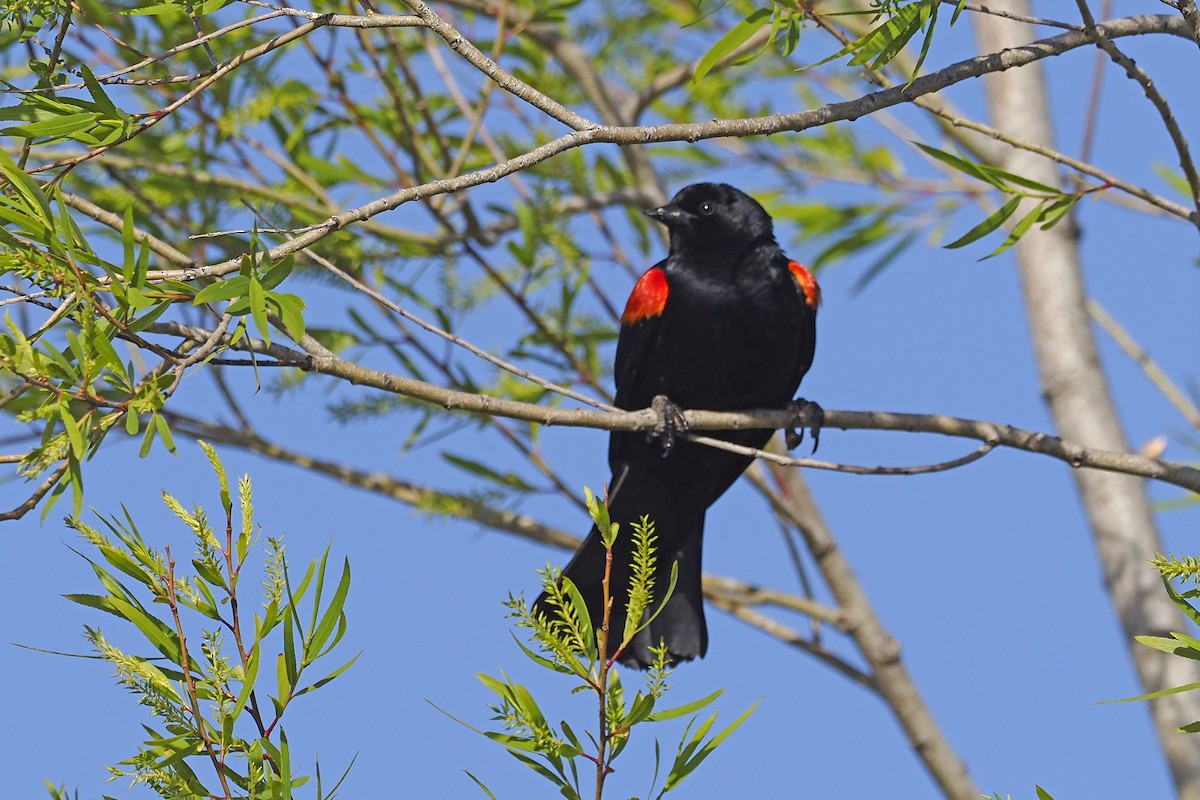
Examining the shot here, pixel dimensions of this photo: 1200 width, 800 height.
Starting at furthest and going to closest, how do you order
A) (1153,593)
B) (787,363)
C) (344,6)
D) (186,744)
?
1. (344,6)
2. (787,363)
3. (1153,593)
4. (186,744)

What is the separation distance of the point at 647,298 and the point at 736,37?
1.53m

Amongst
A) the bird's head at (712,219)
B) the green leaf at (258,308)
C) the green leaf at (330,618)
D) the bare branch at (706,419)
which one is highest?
the bird's head at (712,219)

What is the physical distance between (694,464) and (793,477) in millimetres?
445

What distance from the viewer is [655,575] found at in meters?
3.42

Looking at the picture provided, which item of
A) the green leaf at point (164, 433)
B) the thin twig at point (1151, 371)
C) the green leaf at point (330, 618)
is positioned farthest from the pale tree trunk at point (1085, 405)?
the green leaf at point (164, 433)

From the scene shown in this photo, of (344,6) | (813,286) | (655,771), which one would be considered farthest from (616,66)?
(655,771)

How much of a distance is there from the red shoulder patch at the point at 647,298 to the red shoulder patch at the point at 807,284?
1.12 ft

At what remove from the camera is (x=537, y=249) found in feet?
11.6

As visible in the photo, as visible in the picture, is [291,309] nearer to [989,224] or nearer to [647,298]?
[989,224]

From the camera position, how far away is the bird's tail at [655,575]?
9.94 ft

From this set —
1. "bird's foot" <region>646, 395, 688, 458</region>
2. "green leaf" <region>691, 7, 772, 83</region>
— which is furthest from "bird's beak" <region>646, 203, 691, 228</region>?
"green leaf" <region>691, 7, 772, 83</region>

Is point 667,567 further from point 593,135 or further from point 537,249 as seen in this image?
point 593,135

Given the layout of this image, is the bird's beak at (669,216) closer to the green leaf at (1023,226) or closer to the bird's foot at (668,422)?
the bird's foot at (668,422)

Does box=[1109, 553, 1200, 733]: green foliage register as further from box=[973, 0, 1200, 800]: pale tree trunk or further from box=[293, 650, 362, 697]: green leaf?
box=[973, 0, 1200, 800]: pale tree trunk
